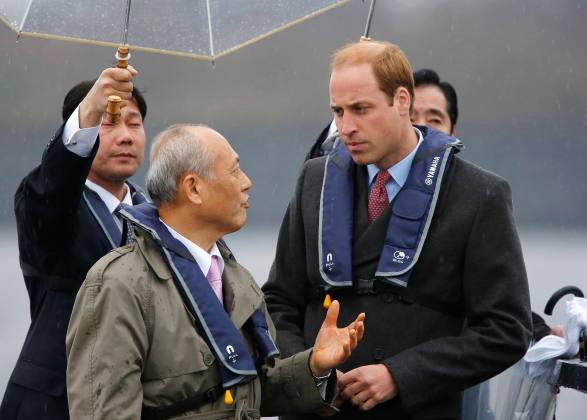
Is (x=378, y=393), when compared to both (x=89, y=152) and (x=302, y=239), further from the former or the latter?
(x=89, y=152)

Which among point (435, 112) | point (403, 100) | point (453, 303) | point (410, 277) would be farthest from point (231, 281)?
point (435, 112)

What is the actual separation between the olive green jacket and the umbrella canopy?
0.70 meters

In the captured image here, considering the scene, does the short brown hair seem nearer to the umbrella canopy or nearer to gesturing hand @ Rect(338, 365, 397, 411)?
the umbrella canopy

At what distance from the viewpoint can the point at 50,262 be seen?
11.5ft

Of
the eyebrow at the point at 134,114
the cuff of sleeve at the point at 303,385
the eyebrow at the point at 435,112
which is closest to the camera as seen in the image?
the cuff of sleeve at the point at 303,385

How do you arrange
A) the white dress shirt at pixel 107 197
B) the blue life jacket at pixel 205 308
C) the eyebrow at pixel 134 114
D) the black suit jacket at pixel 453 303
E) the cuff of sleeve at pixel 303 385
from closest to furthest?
the blue life jacket at pixel 205 308 → the cuff of sleeve at pixel 303 385 → the black suit jacket at pixel 453 303 → the white dress shirt at pixel 107 197 → the eyebrow at pixel 134 114

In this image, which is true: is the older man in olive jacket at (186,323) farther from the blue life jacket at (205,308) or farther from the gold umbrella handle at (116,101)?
the gold umbrella handle at (116,101)

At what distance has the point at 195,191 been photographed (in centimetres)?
317

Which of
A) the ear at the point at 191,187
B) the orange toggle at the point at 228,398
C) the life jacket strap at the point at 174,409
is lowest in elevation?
the life jacket strap at the point at 174,409

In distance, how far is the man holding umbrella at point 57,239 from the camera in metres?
3.32

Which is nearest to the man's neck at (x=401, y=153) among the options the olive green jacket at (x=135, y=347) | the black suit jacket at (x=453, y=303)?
the black suit jacket at (x=453, y=303)

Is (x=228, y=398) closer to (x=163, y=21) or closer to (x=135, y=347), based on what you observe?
(x=135, y=347)

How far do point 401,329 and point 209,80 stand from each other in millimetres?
3350

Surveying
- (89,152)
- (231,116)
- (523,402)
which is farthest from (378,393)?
(231,116)
